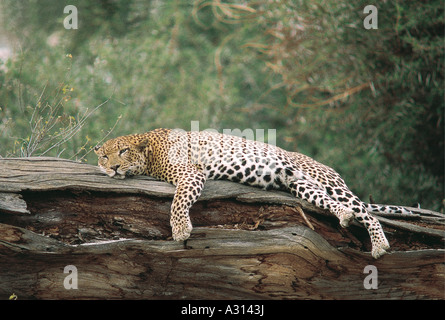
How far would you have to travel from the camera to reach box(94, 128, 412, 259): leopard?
21.8 ft

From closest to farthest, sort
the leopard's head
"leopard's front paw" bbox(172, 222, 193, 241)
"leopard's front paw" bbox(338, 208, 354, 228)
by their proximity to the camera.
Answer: "leopard's front paw" bbox(172, 222, 193, 241) < "leopard's front paw" bbox(338, 208, 354, 228) < the leopard's head

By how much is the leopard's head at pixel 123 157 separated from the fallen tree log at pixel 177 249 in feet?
0.54

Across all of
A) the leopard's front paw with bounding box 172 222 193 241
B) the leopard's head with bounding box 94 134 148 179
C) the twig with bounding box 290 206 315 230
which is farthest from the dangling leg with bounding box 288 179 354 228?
the leopard's head with bounding box 94 134 148 179

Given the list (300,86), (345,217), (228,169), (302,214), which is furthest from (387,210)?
(300,86)

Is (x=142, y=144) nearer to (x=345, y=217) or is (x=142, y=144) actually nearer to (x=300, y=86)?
(x=345, y=217)

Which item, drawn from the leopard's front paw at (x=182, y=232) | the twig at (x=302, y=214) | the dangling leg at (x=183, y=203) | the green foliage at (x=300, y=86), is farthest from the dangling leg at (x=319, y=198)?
the green foliage at (x=300, y=86)

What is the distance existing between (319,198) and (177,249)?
1.90 m

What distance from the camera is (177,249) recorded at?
20.8ft

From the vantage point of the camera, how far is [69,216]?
655 centimetres

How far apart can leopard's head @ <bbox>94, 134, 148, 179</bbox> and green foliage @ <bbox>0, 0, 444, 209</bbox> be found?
1.17m

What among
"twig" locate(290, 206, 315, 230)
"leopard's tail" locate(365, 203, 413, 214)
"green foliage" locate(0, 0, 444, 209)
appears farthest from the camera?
"green foliage" locate(0, 0, 444, 209)

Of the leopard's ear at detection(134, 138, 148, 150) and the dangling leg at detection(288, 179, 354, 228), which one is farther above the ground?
the leopard's ear at detection(134, 138, 148, 150)

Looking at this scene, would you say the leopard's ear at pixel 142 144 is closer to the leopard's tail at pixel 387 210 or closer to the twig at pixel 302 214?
the twig at pixel 302 214

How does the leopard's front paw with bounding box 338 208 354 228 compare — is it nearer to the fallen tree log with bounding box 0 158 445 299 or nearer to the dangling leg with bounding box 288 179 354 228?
the dangling leg with bounding box 288 179 354 228
